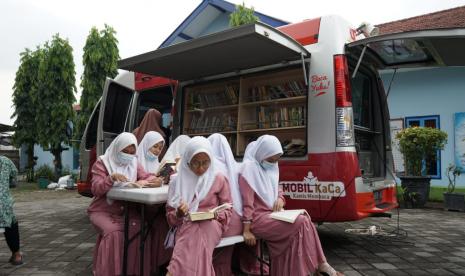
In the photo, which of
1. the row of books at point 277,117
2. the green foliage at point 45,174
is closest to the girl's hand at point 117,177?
the row of books at point 277,117

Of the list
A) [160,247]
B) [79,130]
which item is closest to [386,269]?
[160,247]

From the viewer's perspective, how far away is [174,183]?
3195 millimetres

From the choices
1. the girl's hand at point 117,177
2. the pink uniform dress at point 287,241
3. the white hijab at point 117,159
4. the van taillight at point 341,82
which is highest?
the van taillight at point 341,82

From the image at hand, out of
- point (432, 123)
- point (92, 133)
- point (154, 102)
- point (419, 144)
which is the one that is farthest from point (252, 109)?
point (432, 123)

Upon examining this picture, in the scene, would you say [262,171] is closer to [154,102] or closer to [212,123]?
[212,123]

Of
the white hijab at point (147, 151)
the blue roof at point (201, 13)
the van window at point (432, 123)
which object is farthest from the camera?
the blue roof at point (201, 13)

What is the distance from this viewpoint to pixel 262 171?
353 centimetres

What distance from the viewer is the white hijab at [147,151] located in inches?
177

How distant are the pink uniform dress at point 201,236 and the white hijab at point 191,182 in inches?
1.8

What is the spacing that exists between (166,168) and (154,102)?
3144 millimetres

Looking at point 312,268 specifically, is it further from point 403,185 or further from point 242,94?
point 403,185

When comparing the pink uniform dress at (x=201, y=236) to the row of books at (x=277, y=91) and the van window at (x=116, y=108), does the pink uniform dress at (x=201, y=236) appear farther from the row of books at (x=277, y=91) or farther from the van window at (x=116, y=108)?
the van window at (x=116, y=108)

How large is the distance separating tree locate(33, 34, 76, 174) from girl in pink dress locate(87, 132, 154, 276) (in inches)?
569

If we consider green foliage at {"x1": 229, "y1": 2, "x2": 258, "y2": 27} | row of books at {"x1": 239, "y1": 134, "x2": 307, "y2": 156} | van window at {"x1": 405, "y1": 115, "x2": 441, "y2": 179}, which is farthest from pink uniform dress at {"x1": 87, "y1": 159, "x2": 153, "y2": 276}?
van window at {"x1": 405, "y1": 115, "x2": 441, "y2": 179}
